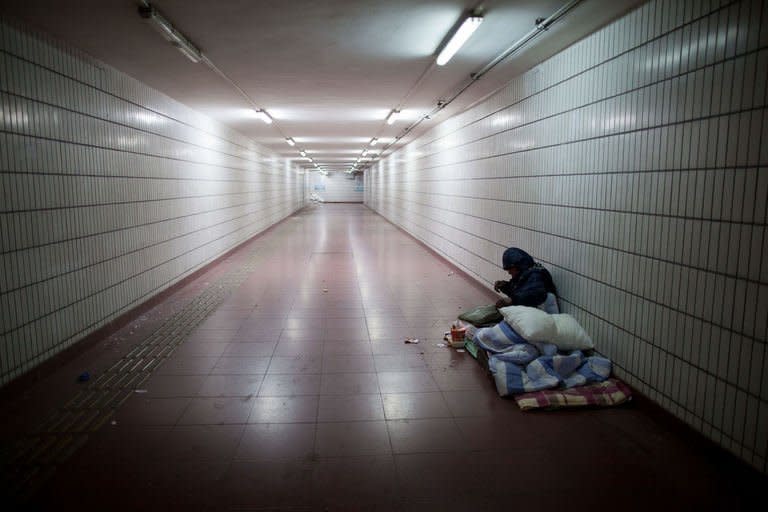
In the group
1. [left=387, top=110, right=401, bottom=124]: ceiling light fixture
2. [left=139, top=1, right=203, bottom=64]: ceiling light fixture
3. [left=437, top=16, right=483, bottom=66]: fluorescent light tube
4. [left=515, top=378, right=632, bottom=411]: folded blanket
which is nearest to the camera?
[left=515, top=378, right=632, bottom=411]: folded blanket

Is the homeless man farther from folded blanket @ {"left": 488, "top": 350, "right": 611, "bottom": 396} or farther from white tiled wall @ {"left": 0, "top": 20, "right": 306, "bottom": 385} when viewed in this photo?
white tiled wall @ {"left": 0, "top": 20, "right": 306, "bottom": 385}

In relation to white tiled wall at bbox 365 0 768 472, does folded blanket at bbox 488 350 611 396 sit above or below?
below

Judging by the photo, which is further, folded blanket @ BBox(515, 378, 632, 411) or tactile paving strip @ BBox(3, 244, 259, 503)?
folded blanket @ BBox(515, 378, 632, 411)

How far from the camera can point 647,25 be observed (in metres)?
3.82

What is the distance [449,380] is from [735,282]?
238cm

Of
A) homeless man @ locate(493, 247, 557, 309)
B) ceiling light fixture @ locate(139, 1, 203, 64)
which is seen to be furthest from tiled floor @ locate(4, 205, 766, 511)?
ceiling light fixture @ locate(139, 1, 203, 64)

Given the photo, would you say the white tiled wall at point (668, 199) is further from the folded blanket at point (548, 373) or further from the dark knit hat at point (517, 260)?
the dark knit hat at point (517, 260)

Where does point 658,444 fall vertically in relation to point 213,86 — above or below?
below

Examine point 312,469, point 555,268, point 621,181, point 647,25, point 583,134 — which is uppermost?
point 647,25

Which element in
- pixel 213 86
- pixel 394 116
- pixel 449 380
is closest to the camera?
pixel 449 380

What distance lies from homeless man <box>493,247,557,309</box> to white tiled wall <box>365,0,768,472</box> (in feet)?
0.72

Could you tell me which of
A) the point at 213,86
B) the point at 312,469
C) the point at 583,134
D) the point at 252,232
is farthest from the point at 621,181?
the point at 252,232

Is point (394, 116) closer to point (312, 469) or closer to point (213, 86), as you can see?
point (213, 86)

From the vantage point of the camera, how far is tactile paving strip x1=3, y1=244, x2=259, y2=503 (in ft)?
9.86
